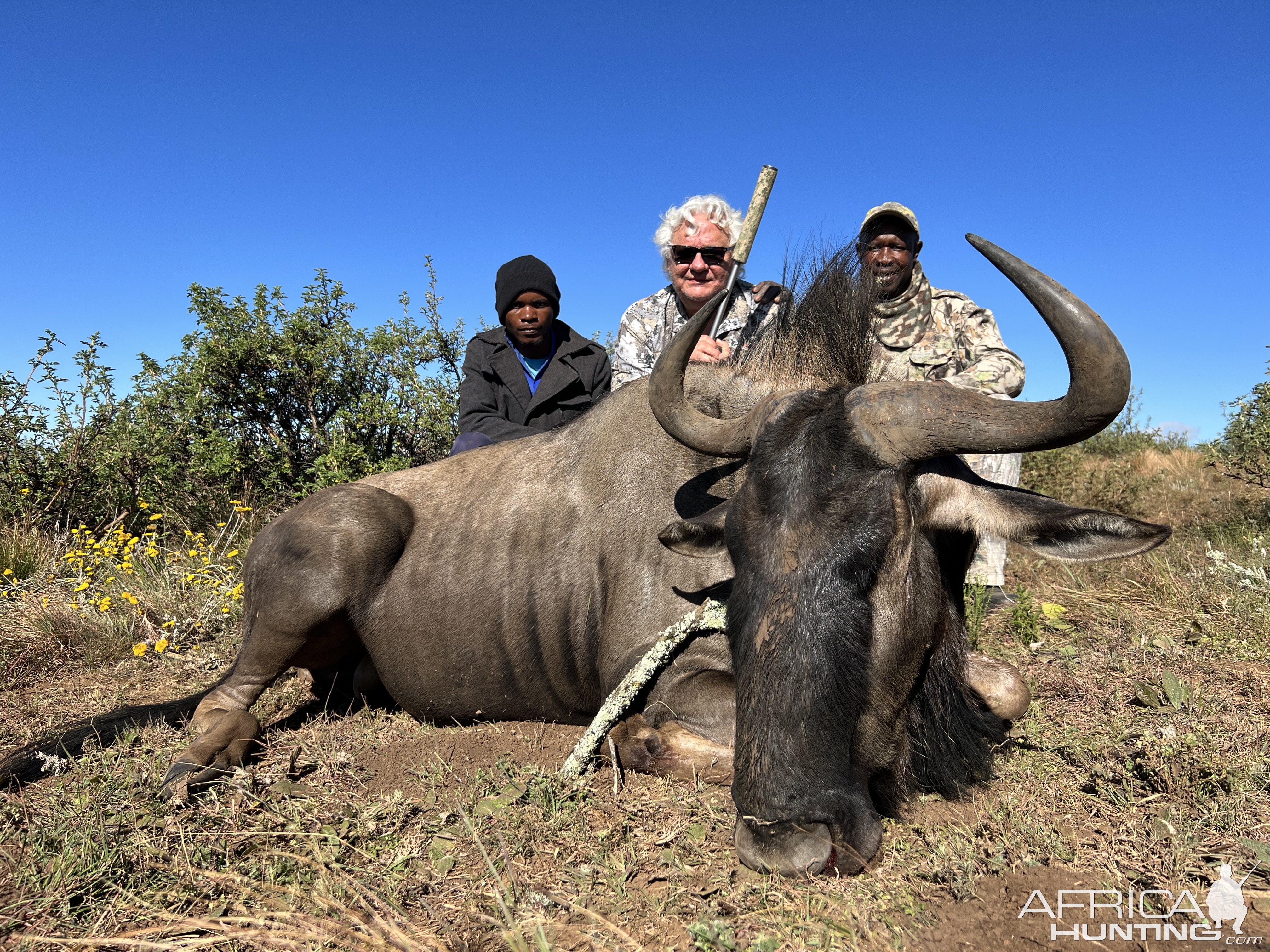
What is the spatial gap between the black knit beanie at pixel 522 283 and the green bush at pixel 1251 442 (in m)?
8.04

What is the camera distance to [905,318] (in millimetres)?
6945

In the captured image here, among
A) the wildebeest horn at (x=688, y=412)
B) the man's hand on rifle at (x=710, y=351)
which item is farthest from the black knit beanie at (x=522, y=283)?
the wildebeest horn at (x=688, y=412)

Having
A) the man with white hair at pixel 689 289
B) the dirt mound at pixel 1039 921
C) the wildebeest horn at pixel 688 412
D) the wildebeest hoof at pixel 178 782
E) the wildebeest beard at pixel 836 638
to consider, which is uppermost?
the man with white hair at pixel 689 289

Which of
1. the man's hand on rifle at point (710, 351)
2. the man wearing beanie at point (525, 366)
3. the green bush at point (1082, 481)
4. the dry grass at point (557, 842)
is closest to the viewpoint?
the dry grass at point (557, 842)

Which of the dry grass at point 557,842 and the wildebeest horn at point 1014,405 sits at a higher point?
the wildebeest horn at point 1014,405

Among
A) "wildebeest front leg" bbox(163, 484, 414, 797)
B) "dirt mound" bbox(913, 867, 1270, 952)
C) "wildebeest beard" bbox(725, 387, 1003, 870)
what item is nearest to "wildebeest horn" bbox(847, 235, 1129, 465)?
"wildebeest beard" bbox(725, 387, 1003, 870)

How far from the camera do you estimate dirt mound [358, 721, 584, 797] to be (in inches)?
140

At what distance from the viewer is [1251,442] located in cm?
912

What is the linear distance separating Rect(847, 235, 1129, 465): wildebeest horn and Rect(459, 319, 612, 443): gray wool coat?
4.28m

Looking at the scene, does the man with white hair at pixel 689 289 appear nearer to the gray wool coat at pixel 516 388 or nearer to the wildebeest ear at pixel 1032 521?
the gray wool coat at pixel 516 388

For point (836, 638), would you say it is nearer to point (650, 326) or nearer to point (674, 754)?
point (674, 754)

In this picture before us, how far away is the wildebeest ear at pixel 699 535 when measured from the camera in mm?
3438

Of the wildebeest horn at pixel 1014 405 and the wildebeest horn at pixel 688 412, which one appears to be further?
the wildebeest horn at pixel 688 412

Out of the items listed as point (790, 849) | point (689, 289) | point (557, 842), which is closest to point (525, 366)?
point (689, 289)
